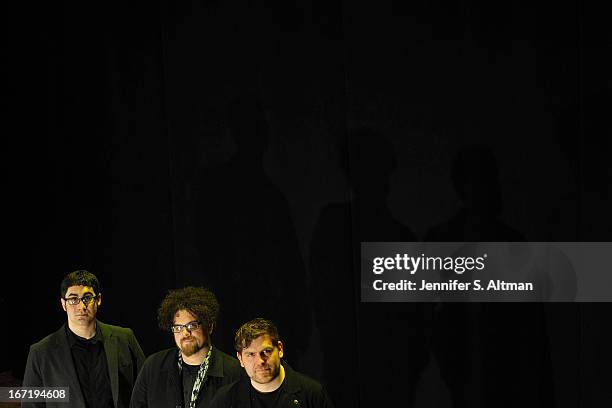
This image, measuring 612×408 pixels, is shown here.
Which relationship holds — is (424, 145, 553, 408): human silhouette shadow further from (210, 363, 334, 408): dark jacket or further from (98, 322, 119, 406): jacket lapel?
(98, 322, 119, 406): jacket lapel

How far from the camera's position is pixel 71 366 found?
3559 mm

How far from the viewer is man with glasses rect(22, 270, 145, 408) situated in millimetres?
3531

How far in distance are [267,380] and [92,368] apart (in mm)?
1004

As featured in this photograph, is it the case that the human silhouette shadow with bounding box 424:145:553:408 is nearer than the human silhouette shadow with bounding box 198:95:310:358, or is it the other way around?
the human silhouette shadow with bounding box 424:145:553:408

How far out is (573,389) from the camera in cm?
403

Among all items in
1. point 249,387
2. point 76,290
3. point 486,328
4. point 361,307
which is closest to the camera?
point 249,387

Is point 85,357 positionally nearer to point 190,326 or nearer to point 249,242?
point 190,326

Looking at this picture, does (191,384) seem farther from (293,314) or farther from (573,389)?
(573,389)

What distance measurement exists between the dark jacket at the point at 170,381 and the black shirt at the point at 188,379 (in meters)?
0.02

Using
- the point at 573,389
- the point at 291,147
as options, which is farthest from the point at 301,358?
the point at 573,389

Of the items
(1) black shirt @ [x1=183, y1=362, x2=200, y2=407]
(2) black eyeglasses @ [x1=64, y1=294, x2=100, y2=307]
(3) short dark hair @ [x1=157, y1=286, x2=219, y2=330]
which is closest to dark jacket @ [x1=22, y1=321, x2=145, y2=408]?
(2) black eyeglasses @ [x1=64, y1=294, x2=100, y2=307]

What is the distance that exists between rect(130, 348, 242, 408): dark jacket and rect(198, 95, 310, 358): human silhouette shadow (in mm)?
979

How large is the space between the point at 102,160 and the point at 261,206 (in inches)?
37.6

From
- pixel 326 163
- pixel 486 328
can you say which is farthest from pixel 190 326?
pixel 486 328
